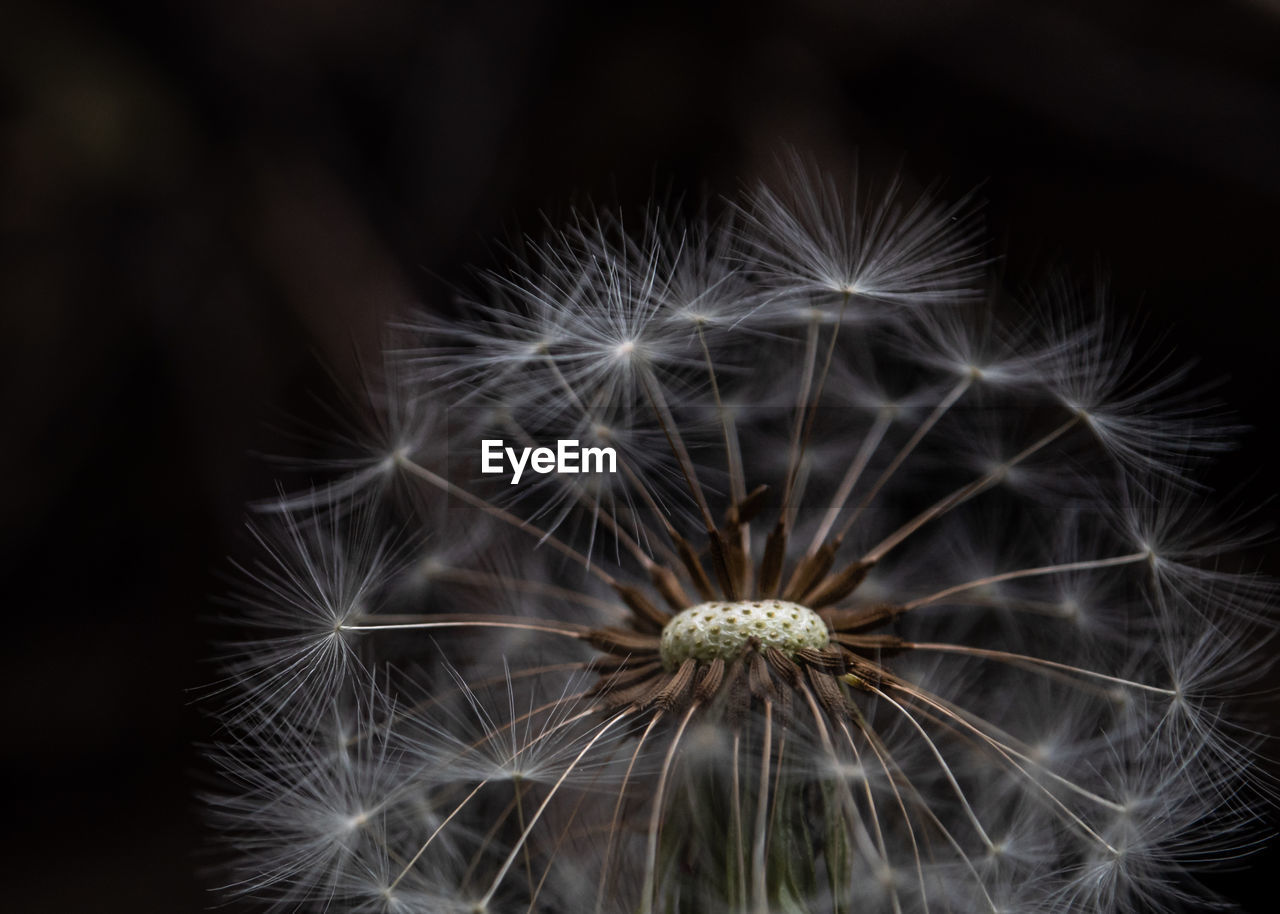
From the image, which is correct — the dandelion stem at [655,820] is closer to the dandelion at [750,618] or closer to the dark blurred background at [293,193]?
the dandelion at [750,618]

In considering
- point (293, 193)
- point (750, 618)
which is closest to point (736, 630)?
point (750, 618)

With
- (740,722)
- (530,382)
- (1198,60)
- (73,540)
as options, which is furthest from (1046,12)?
(73,540)

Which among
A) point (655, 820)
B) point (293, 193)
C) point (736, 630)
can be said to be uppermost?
point (293, 193)

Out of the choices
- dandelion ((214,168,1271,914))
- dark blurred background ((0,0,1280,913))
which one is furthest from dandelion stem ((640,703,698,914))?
dark blurred background ((0,0,1280,913))

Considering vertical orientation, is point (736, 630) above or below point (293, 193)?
below

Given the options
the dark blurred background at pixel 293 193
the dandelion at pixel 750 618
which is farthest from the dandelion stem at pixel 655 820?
the dark blurred background at pixel 293 193

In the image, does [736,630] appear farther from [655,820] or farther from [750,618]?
[655,820]
